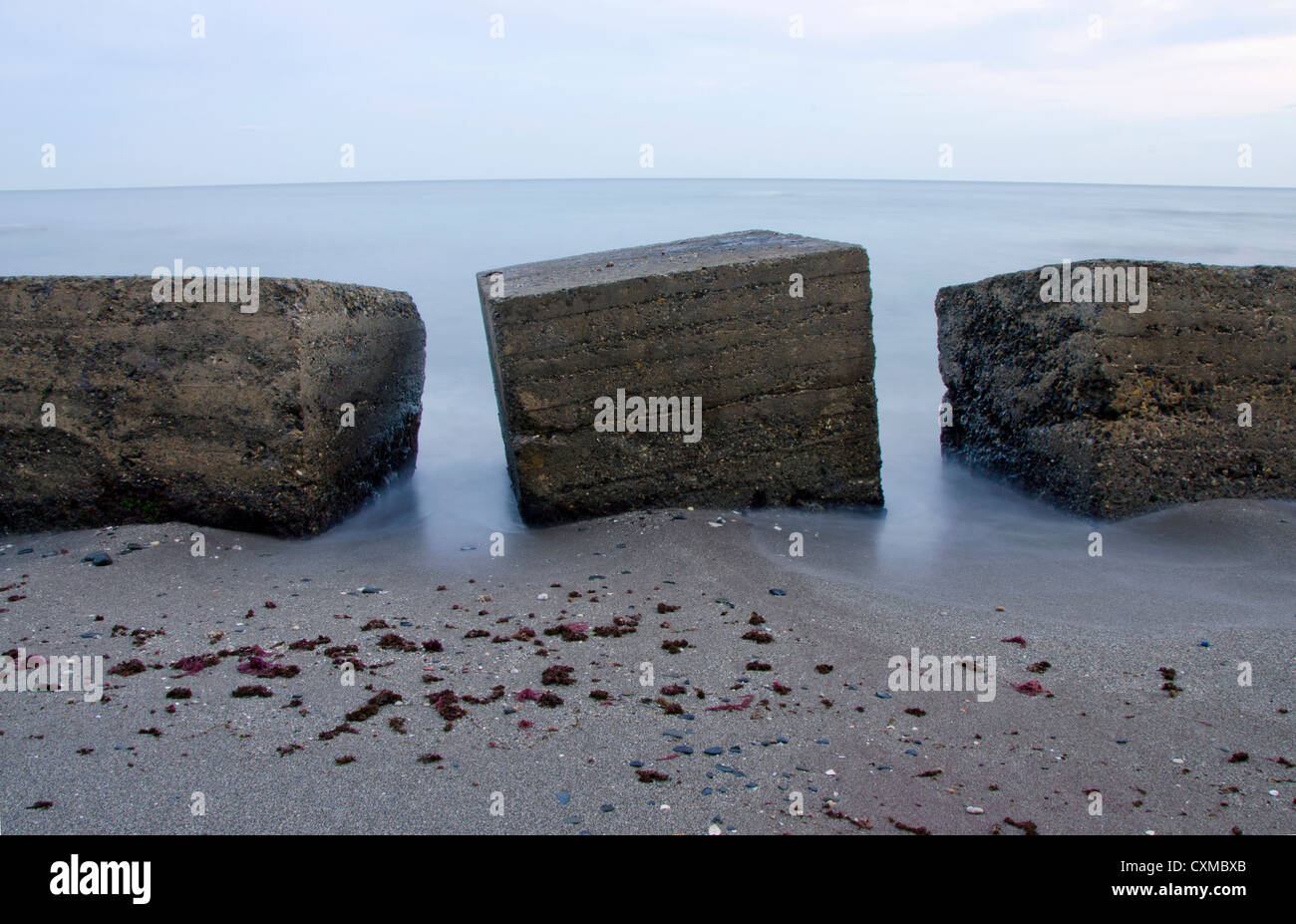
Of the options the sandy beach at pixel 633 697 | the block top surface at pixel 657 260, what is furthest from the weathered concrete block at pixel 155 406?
the block top surface at pixel 657 260

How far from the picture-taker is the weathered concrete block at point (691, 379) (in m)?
4.61

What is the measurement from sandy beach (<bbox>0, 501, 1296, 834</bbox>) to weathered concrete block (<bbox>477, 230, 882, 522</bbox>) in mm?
422

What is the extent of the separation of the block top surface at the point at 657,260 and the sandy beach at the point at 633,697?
1.25 metres

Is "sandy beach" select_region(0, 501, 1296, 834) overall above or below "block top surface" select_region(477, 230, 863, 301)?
below

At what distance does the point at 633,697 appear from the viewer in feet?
9.94

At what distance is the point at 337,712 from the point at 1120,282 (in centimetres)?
404

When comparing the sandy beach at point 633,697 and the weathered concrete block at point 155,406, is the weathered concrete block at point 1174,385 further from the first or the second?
the weathered concrete block at point 155,406

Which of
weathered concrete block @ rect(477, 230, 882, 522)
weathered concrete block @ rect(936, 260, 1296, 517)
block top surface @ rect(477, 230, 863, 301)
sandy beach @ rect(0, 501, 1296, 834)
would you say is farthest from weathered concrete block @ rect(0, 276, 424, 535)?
weathered concrete block @ rect(936, 260, 1296, 517)

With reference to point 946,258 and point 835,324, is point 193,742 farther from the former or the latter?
point 946,258

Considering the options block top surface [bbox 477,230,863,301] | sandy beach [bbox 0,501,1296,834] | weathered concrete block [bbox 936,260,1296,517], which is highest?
block top surface [bbox 477,230,863,301]

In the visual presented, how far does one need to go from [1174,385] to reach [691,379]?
7.76ft

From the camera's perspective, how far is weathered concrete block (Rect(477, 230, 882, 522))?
15.1 ft

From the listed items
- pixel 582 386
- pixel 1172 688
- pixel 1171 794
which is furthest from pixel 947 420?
pixel 1171 794

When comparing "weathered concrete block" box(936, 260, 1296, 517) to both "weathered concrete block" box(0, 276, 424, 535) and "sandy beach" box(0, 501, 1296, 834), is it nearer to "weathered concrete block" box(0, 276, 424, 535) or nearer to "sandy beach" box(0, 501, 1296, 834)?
"sandy beach" box(0, 501, 1296, 834)
